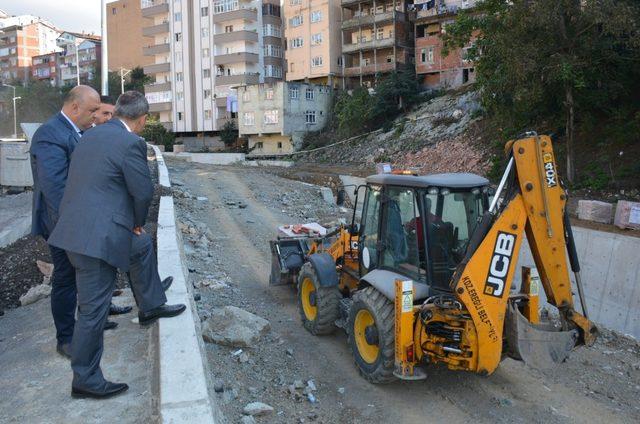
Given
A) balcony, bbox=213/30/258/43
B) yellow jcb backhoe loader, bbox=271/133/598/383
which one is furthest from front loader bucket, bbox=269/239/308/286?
balcony, bbox=213/30/258/43

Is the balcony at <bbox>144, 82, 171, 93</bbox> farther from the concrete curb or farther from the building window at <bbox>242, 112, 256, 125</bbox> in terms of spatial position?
the concrete curb

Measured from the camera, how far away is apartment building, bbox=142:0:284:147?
52656mm

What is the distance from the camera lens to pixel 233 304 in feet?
25.5

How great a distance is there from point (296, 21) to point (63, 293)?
5032 cm

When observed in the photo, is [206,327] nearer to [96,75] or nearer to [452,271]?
[452,271]

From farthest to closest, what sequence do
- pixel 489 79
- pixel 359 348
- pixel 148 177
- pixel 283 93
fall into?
pixel 283 93, pixel 489 79, pixel 359 348, pixel 148 177

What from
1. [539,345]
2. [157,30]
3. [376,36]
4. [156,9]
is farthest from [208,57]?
[539,345]

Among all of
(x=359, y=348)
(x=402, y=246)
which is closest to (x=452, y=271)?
(x=402, y=246)

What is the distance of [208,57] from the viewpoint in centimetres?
5506

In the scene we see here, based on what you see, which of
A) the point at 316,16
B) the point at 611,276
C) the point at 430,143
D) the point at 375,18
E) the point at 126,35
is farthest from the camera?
the point at 126,35

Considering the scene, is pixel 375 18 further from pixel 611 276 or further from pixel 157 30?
pixel 611 276

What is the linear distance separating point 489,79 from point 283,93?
28.6 m

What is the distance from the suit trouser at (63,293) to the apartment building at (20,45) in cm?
10613

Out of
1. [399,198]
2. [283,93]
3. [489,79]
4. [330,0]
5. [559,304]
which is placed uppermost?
[330,0]
